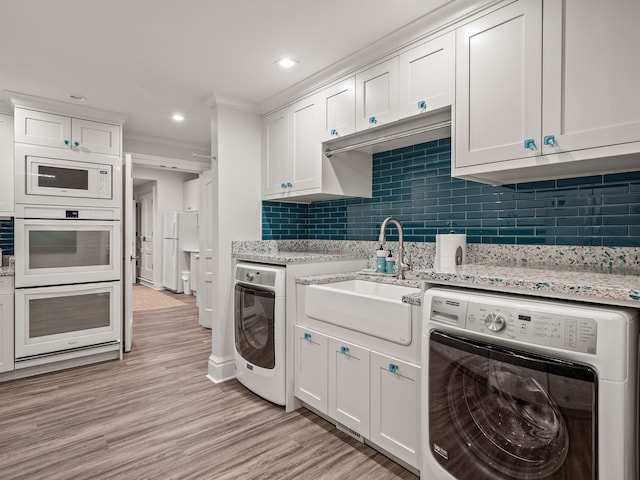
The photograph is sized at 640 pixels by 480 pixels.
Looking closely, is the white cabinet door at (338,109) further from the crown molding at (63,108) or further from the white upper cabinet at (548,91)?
the crown molding at (63,108)

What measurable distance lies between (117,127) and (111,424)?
2717 mm

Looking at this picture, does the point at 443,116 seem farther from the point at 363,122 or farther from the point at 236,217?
the point at 236,217

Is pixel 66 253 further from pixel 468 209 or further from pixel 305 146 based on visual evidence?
pixel 468 209

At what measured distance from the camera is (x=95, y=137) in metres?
3.56

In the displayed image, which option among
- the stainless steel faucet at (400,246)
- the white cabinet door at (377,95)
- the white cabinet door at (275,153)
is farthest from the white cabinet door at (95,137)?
the stainless steel faucet at (400,246)

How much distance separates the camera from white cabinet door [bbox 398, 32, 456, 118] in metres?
1.97

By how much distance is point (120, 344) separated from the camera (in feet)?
12.0

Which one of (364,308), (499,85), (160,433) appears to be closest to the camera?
(499,85)

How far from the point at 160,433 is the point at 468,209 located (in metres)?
2.37

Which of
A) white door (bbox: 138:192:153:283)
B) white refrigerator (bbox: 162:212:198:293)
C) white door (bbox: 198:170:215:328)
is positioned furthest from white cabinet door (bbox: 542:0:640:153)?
white door (bbox: 138:192:153:283)

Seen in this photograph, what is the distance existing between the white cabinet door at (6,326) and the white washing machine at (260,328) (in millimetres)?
1930

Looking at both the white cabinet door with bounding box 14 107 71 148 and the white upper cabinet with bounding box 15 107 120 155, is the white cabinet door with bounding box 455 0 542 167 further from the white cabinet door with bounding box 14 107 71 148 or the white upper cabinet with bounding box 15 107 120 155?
the white cabinet door with bounding box 14 107 71 148

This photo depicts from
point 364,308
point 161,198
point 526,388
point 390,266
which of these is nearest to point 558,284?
point 526,388

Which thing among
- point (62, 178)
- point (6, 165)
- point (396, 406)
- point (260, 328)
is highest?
point (6, 165)
